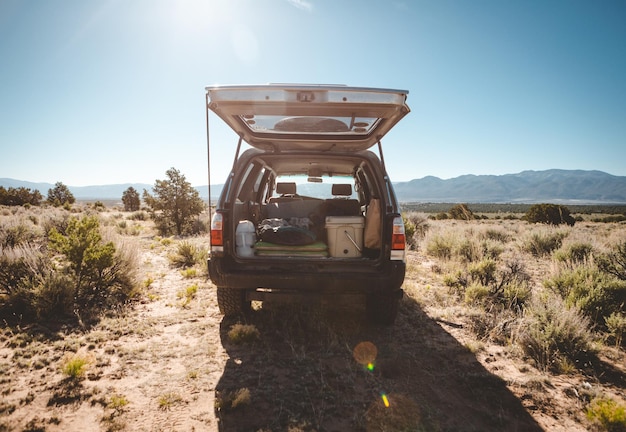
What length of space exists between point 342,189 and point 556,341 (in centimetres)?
347

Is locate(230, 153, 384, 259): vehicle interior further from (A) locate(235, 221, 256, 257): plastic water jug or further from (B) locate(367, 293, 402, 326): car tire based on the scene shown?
(B) locate(367, 293, 402, 326): car tire

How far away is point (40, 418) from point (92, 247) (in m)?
2.58

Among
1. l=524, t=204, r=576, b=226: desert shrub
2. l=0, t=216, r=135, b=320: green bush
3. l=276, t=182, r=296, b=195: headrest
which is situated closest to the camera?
l=0, t=216, r=135, b=320: green bush

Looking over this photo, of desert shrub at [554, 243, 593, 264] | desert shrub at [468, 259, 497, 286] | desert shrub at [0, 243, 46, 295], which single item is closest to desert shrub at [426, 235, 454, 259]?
desert shrub at [468, 259, 497, 286]

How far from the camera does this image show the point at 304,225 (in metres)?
4.32

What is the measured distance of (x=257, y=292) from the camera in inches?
128

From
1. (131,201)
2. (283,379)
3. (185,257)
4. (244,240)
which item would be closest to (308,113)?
(244,240)

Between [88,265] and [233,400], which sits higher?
[88,265]

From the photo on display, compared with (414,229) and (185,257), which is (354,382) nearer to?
(185,257)

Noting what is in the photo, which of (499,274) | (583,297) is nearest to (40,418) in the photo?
(583,297)

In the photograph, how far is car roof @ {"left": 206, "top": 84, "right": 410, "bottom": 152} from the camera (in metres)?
2.69

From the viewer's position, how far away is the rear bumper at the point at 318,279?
119 inches

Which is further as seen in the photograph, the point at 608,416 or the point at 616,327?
the point at 616,327

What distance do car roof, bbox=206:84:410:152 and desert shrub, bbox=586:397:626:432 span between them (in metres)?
2.69
